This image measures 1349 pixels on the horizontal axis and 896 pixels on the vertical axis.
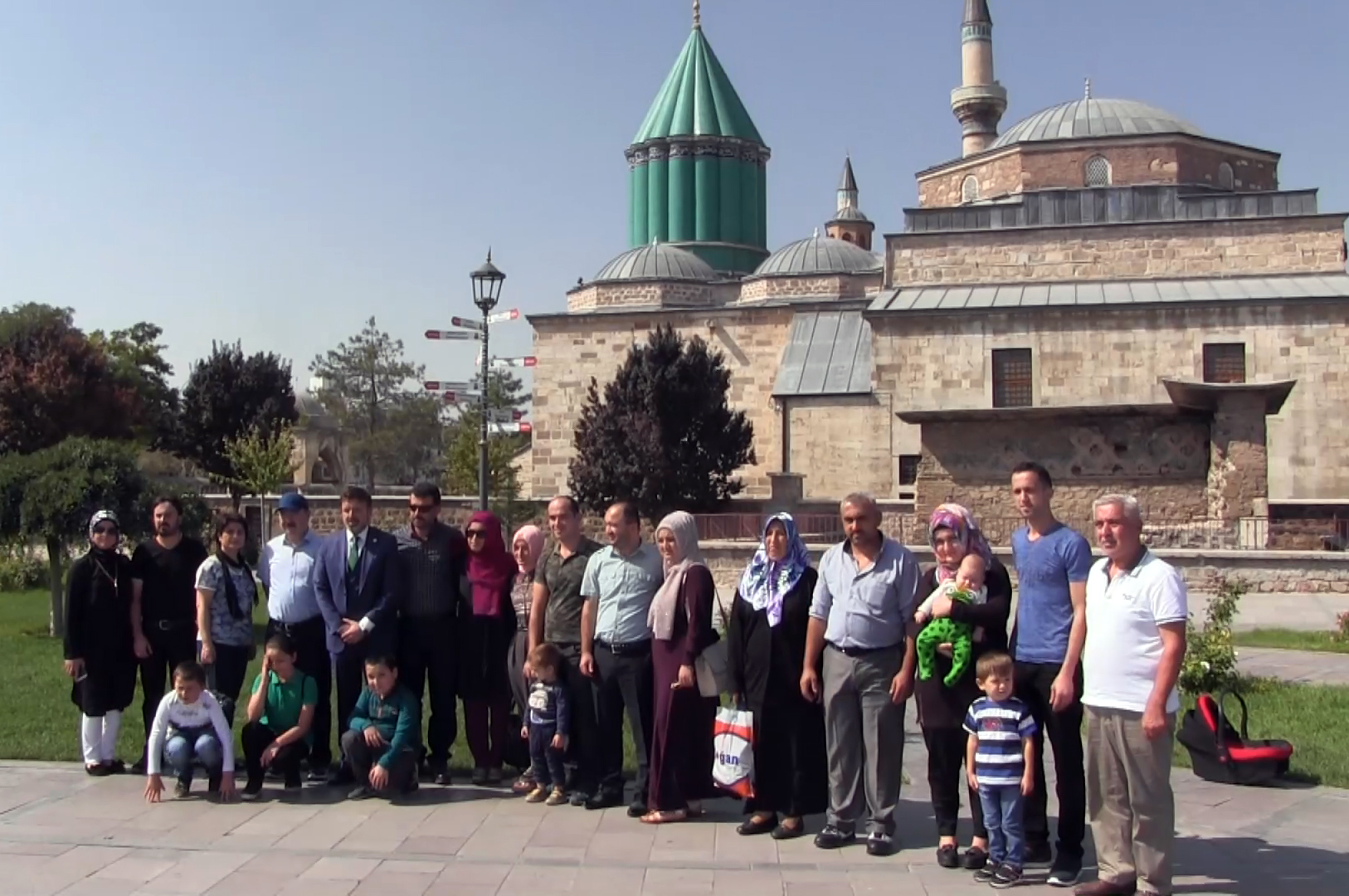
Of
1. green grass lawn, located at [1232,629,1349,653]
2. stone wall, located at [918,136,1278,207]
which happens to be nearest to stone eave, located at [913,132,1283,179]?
stone wall, located at [918,136,1278,207]

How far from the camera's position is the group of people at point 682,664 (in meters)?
4.74

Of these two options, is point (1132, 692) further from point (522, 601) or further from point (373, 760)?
point (373, 760)

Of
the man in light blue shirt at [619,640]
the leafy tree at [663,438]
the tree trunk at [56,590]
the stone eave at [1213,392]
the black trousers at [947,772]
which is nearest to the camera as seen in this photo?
the black trousers at [947,772]

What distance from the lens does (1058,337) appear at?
24.7 metres

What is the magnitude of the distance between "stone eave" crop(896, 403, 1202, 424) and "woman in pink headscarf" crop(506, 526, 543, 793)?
12.1 metres

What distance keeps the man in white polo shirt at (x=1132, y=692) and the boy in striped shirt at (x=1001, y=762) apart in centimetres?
30

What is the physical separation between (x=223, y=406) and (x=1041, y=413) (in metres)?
27.2

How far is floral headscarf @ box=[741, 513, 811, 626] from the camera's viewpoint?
5.57 meters

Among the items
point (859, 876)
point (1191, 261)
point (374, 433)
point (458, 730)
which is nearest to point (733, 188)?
point (374, 433)

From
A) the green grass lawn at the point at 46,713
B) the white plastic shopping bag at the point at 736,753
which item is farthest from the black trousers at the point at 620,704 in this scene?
the green grass lawn at the point at 46,713

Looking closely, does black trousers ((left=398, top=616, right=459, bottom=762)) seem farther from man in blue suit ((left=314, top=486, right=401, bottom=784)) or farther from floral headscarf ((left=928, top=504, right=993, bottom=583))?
floral headscarf ((left=928, top=504, right=993, bottom=583))

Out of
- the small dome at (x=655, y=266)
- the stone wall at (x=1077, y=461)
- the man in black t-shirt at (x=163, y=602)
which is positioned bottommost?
the man in black t-shirt at (x=163, y=602)

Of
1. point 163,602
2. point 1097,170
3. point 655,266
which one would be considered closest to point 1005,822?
point 163,602

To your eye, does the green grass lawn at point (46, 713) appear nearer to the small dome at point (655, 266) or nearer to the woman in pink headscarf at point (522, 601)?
the woman in pink headscarf at point (522, 601)
